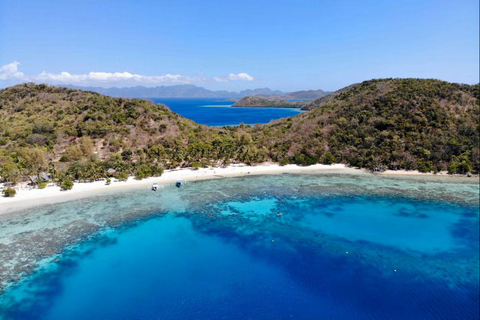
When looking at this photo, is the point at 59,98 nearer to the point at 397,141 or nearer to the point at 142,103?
the point at 142,103

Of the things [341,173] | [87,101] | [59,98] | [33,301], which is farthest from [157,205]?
[59,98]

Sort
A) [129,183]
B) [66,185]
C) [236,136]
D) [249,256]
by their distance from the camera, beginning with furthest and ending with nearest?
[236,136] < [129,183] < [66,185] < [249,256]

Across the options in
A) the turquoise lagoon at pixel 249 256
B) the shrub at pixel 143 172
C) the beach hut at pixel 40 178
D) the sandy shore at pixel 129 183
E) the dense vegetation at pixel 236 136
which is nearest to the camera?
the turquoise lagoon at pixel 249 256

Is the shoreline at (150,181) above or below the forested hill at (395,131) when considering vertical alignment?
below

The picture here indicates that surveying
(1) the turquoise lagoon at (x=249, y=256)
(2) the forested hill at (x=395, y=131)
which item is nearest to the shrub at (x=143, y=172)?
(1) the turquoise lagoon at (x=249, y=256)

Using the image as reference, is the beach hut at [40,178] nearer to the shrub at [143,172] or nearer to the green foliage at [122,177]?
the green foliage at [122,177]

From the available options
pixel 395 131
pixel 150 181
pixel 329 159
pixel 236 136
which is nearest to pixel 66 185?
pixel 150 181

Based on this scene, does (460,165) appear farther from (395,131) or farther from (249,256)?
(249,256)
